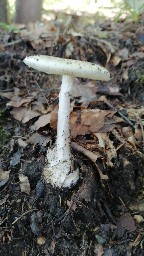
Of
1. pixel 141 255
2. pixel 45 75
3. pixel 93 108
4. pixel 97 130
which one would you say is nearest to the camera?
pixel 141 255

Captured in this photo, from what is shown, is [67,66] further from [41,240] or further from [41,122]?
[41,240]

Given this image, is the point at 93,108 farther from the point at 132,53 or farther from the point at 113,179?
the point at 132,53

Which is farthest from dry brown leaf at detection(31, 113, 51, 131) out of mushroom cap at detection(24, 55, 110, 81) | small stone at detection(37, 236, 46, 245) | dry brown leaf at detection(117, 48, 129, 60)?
dry brown leaf at detection(117, 48, 129, 60)

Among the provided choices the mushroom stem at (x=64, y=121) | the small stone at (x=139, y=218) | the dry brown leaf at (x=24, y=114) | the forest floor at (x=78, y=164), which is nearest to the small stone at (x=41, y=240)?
the forest floor at (x=78, y=164)

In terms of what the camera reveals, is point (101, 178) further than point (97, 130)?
No

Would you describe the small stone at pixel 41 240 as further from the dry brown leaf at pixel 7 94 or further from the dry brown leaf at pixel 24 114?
the dry brown leaf at pixel 7 94

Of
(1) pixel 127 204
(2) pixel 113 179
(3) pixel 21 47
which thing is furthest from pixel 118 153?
(3) pixel 21 47

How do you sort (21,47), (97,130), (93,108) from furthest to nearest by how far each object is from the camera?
(21,47) < (93,108) < (97,130)
